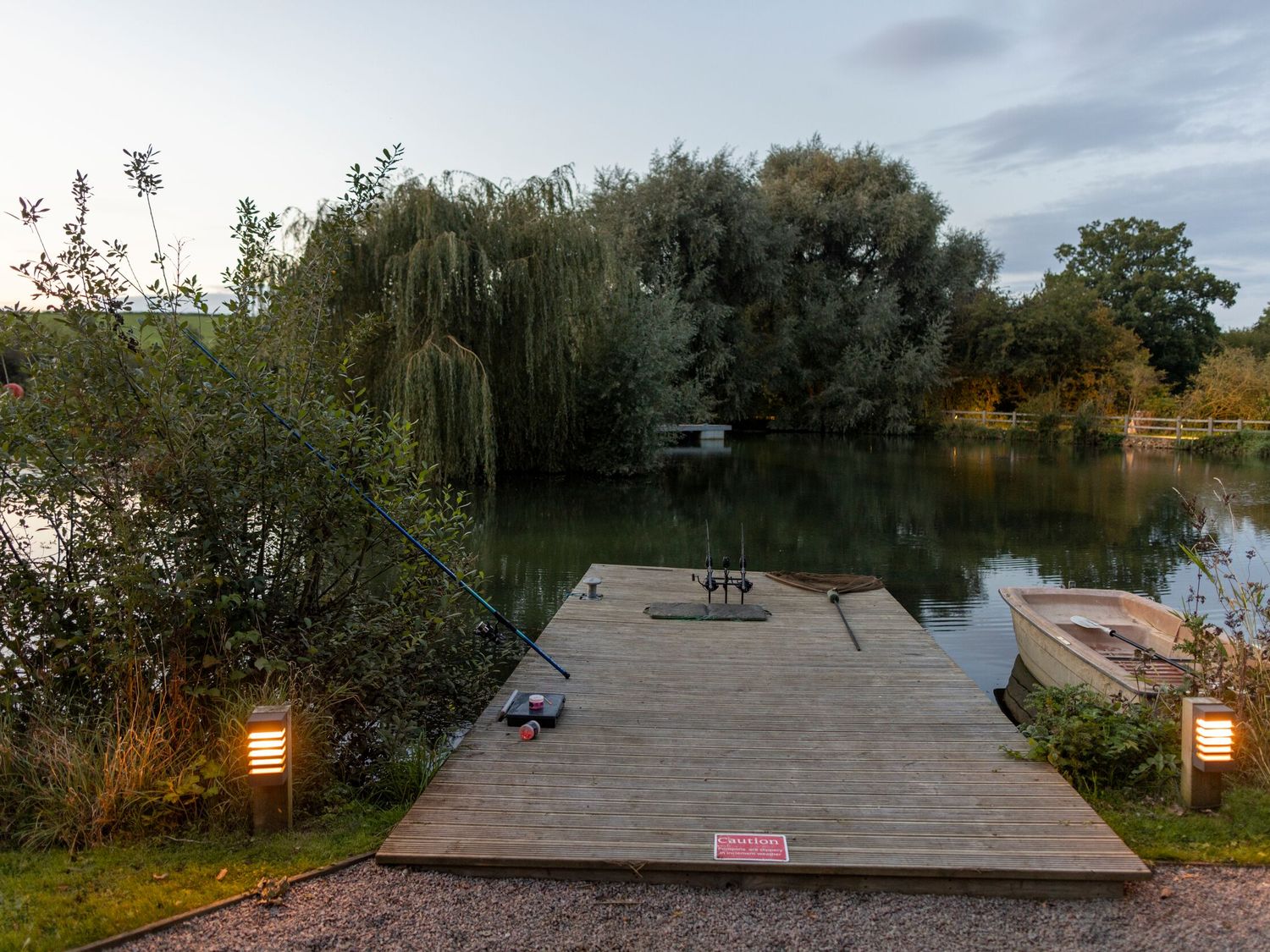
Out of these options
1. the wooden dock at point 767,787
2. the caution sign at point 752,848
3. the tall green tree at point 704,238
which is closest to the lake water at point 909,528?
the wooden dock at point 767,787

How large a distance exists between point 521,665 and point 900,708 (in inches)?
88.4

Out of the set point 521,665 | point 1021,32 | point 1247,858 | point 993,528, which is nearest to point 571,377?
point 993,528

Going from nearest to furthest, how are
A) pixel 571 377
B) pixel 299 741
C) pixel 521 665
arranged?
pixel 299 741 < pixel 521 665 < pixel 571 377

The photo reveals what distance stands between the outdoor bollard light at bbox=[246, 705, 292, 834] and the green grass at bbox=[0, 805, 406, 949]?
7 centimetres

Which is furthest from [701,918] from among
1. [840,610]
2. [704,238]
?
[704,238]

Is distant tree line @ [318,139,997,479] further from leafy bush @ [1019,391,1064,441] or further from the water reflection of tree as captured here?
leafy bush @ [1019,391,1064,441]

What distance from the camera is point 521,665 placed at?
539 cm

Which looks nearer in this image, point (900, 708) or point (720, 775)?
point (720, 775)

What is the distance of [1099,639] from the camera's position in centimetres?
613

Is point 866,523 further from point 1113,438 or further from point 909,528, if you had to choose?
point 1113,438

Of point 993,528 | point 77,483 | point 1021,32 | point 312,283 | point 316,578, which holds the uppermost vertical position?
point 1021,32

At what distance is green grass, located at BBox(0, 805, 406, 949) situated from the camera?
2566mm

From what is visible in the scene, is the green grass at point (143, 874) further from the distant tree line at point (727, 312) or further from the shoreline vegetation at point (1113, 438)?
the shoreline vegetation at point (1113, 438)

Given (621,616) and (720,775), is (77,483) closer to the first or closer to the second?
(720,775)
